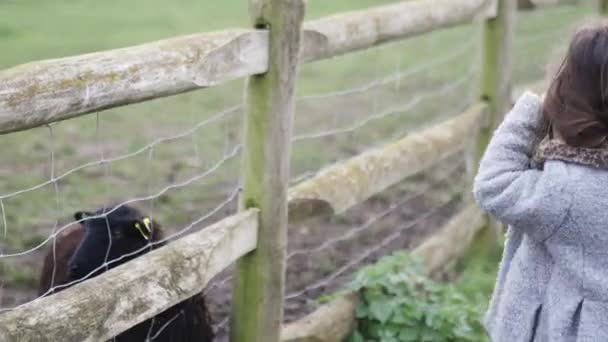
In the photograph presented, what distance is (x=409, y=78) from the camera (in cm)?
965

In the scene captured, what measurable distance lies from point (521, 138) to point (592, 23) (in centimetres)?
33

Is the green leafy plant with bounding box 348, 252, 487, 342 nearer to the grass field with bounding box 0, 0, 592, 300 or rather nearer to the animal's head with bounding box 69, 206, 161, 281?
the grass field with bounding box 0, 0, 592, 300

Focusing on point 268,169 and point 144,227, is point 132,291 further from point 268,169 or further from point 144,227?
point 268,169

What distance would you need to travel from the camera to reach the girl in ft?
7.90

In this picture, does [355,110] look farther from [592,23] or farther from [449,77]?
[592,23]

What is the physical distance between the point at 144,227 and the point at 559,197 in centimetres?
132

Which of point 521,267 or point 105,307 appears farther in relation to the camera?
point 521,267

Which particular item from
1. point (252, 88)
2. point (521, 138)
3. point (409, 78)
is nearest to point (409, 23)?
point (252, 88)

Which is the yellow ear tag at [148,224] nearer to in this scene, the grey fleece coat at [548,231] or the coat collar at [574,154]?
the grey fleece coat at [548,231]

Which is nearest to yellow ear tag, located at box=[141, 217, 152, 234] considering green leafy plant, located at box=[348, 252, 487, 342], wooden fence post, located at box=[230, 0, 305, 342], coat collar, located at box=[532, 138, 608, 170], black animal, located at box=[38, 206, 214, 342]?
black animal, located at box=[38, 206, 214, 342]

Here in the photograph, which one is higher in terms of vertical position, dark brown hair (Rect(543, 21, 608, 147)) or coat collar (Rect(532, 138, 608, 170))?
dark brown hair (Rect(543, 21, 608, 147))

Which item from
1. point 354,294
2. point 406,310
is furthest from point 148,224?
point 406,310

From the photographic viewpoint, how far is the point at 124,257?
305 cm

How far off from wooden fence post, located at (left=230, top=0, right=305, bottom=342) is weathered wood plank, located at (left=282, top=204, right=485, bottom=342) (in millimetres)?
295
